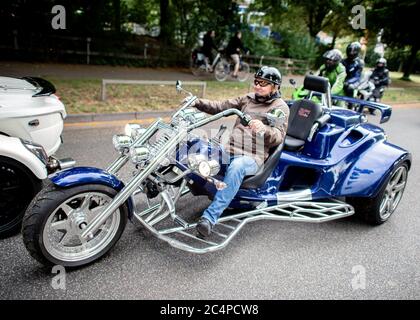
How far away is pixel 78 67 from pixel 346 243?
422 inches

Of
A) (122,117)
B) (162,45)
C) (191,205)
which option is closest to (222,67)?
(162,45)

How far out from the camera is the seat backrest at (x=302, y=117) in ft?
12.4

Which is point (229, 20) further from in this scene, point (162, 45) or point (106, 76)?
point (106, 76)

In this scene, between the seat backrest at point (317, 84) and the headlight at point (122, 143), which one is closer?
the headlight at point (122, 143)

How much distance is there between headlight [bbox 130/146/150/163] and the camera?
264 centimetres

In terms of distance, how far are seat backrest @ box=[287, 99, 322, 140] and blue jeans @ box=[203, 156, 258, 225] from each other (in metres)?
1.05

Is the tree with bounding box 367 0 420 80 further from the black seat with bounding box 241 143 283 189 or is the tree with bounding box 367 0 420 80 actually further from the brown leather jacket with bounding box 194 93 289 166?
the black seat with bounding box 241 143 283 189

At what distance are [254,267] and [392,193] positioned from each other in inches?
79.0

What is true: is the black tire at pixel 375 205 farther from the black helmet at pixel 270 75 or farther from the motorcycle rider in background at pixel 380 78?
the motorcycle rider in background at pixel 380 78

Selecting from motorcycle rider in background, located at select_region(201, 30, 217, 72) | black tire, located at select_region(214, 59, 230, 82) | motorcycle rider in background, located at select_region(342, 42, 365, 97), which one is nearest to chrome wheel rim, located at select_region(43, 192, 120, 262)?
motorcycle rider in background, located at select_region(342, 42, 365, 97)

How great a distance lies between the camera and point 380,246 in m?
3.59

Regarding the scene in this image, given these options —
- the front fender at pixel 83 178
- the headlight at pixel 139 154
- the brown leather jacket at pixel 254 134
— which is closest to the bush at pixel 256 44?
the brown leather jacket at pixel 254 134

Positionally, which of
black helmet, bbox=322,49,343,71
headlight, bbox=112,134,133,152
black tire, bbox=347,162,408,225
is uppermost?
black helmet, bbox=322,49,343,71

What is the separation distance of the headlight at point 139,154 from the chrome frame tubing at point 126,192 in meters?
0.07
